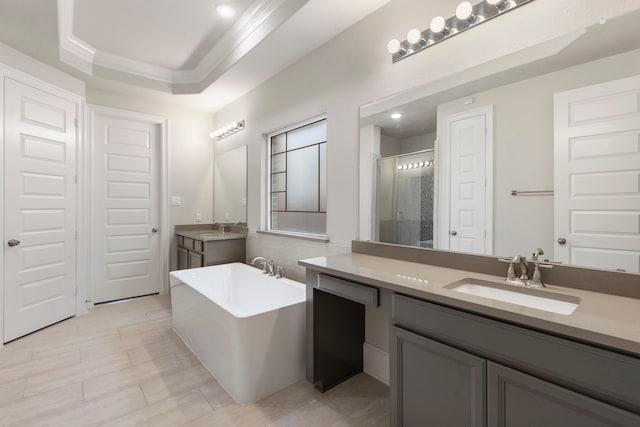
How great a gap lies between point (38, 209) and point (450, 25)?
354 cm

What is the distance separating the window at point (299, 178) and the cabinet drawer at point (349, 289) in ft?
3.13

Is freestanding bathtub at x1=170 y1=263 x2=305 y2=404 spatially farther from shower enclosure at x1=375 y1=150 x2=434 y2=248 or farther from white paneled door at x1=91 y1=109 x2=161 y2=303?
white paneled door at x1=91 y1=109 x2=161 y2=303

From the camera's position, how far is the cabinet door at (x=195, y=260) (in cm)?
337

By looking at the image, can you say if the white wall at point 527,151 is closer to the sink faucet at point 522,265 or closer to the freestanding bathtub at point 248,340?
the sink faucet at point 522,265

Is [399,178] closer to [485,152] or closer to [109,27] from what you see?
[485,152]

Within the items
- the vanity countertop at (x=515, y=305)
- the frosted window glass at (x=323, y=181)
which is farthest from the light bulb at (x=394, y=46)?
the vanity countertop at (x=515, y=305)

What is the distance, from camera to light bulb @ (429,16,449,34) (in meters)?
1.68

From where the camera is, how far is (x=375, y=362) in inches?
82.8

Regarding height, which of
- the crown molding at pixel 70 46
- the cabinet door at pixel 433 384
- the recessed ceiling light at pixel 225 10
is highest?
the recessed ceiling light at pixel 225 10

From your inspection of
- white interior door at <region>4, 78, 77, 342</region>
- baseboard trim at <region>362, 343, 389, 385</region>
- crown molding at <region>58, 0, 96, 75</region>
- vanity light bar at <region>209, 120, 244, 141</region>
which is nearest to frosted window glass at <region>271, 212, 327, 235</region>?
baseboard trim at <region>362, 343, 389, 385</region>

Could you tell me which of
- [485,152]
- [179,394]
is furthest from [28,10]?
[485,152]

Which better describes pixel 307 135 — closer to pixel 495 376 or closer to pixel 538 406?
pixel 495 376

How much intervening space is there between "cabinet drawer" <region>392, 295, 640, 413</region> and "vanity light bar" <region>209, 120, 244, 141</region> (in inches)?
119

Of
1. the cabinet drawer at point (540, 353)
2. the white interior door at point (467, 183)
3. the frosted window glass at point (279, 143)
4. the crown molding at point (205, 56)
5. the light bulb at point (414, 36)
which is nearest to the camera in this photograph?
the cabinet drawer at point (540, 353)
